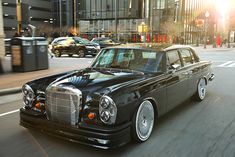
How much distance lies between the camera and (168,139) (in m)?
4.48

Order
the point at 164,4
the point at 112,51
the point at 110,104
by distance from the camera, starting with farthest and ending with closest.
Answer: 1. the point at 164,4
2. the point at 112,51
3. the point at 110,104

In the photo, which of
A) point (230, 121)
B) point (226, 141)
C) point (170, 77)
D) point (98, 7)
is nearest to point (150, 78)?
point (170, 77)

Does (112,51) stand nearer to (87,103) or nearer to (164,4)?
(87,103)

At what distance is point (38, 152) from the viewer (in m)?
3.97

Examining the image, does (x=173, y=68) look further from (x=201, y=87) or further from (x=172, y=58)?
(x=201, y=87)

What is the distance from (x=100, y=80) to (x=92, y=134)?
0.94 metres

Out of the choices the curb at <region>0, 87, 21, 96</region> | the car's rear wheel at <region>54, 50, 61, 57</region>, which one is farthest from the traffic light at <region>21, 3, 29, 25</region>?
the car's rear wheel at <region>54, 50, 61, 57</region>

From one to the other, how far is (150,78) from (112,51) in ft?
4.40

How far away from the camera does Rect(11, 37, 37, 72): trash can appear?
11266 mm

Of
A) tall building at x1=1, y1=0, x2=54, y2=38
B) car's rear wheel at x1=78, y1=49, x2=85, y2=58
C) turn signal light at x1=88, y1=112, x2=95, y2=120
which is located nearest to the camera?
turn signal light at x1=88, y1=112, x2=95, y2=120

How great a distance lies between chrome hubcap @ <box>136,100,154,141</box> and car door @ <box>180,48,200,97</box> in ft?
5.99

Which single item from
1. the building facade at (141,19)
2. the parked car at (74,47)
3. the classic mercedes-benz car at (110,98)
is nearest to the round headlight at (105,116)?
the classic mercedes-benz car at (110,98)

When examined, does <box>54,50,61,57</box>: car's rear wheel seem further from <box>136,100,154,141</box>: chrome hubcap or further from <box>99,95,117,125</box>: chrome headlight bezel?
<box>99,95,117,125</box>: chrome headlight bezel

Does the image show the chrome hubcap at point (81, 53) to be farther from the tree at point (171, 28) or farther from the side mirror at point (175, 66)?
Answer: the tree at point (171, 28)
